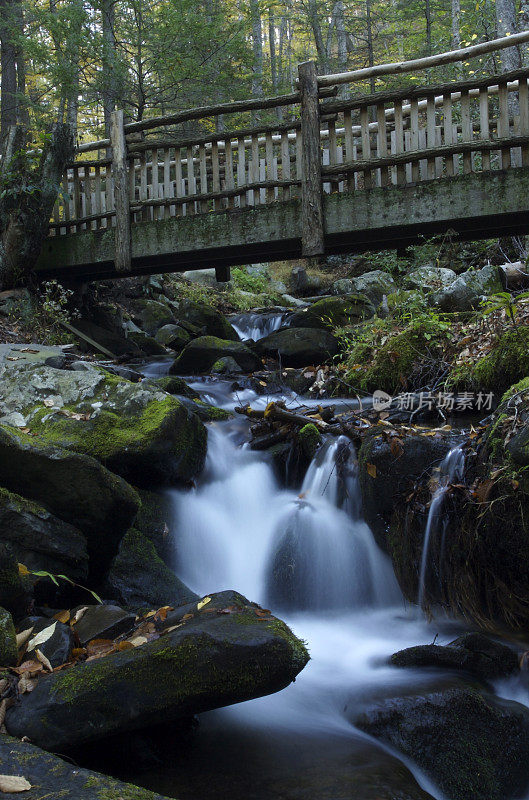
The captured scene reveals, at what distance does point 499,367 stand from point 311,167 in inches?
137

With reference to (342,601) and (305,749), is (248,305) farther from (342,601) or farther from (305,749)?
(305,749)

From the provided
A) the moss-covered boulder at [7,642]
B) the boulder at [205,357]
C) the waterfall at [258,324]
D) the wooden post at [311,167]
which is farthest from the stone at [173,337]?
the moss-covered boulder at [7,642]

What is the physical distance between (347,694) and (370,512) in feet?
5.29

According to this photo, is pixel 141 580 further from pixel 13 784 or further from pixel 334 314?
pixel 334 314

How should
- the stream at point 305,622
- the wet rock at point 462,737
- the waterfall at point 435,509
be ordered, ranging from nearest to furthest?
the stream at point 305,622, the wet rock at point 462,737, the waterfall at point 435,509

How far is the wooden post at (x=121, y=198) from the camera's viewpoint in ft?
27.7

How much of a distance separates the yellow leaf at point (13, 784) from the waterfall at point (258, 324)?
991 cm

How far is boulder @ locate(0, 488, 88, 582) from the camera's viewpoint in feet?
11.5

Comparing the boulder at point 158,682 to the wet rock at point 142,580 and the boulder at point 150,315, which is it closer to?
the wet rock at point 142,580

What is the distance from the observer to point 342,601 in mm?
4641

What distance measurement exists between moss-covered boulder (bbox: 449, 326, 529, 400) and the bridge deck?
2.05 metres

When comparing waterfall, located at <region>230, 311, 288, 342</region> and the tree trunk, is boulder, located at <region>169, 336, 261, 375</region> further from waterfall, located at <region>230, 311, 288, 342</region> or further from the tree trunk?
the tree trunk

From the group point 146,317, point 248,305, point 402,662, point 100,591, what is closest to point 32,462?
point 100,591

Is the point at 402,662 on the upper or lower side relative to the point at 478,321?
lower
